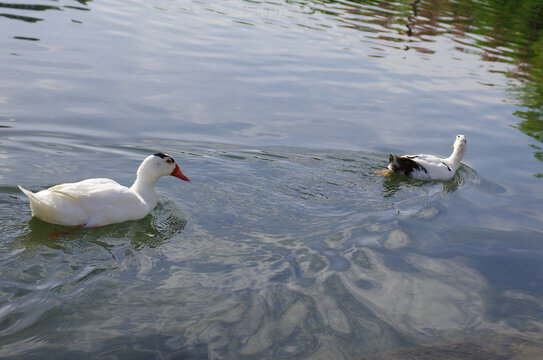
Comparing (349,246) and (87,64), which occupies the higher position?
(87,64)

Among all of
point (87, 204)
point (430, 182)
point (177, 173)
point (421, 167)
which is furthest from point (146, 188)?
point (430, 182)

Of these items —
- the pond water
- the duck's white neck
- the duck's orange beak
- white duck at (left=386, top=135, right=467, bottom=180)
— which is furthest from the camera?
white duck at (left=386, top=135, right=467, bottom=180)

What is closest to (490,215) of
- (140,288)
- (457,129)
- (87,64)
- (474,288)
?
(474,288)

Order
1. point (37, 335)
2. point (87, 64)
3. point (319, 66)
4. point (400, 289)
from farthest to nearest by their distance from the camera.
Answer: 1. point (319, 66)
2. point (87, 64)
3. point (400, 289)
4. point (37, 335)

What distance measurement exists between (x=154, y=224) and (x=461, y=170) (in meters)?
5.42

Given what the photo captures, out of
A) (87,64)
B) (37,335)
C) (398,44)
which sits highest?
(398,44)

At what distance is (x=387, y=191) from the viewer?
832cm

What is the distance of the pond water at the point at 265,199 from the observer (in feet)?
16.0

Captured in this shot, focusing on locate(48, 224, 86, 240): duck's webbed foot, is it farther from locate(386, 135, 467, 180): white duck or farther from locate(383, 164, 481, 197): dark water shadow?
locate(386, 135, 467, 180): white duck

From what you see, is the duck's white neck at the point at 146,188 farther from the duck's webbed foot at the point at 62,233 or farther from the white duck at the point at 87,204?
the duck's webbed foot at the point at 62,233

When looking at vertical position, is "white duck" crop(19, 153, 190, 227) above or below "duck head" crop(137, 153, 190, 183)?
below

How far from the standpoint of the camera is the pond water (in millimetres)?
4863

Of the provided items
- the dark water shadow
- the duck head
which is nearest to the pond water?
Result: the dark water shadow

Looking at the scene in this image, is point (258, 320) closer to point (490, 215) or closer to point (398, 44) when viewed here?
point (490, 215)
